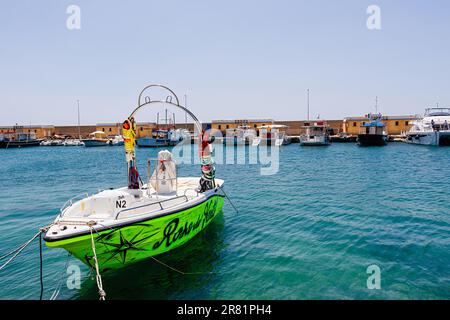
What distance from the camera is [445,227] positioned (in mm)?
11664

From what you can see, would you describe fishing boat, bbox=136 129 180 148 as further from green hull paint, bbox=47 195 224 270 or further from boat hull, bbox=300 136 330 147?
green hull paint, bbox=47 195 224 270

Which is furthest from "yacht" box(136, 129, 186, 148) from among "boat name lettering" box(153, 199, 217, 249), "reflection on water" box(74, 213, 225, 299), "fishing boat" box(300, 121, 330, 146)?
"reflection on water" box(74, 213, 225, 299)

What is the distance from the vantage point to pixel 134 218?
7715 mm

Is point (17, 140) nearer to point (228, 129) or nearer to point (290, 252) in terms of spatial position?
point (228, 129)

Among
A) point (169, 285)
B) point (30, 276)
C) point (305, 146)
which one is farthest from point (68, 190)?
point (305, 146)

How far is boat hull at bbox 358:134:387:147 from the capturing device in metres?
56.3

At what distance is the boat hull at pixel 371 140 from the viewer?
5631cm

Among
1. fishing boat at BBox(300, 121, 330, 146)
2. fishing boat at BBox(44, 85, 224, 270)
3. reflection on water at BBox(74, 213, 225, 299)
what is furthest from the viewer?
fishing boat at BBox(300, 121, 330, 146)

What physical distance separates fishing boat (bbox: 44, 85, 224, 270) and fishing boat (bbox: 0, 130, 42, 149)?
284ft

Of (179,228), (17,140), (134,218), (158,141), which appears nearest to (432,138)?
(158,141)

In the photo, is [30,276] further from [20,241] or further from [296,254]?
[296,254]

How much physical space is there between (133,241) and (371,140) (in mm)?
58143

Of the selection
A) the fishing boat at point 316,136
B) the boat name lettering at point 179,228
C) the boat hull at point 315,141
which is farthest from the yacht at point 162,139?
the boat name lettering at point 179,228

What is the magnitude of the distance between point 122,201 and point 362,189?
15.4 metres
